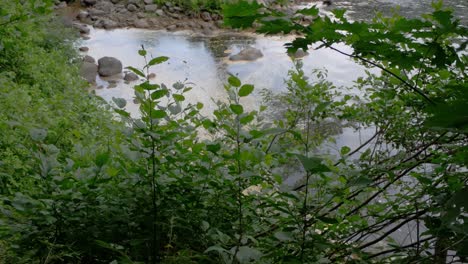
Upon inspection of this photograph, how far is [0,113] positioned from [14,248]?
7.68ft

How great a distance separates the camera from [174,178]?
51.7 inches

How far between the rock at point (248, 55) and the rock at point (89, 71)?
289cm

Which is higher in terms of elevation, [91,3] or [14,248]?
[14,248]

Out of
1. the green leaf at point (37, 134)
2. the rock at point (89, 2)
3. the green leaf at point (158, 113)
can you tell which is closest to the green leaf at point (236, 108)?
the green leaf at point (158, 113)

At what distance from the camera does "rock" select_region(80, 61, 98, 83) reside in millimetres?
7573

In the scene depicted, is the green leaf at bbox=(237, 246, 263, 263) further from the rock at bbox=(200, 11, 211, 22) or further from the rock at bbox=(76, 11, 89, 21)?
the rock at bbox=(76, 11, 89, 21)

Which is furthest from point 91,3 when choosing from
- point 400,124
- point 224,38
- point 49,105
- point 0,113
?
point 400,124

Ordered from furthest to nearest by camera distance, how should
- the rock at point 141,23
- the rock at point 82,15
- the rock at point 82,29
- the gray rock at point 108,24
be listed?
the rock at point 82,15 < the rock at point 141,23 < the gray rock at point 108,24 < the rock at point 82,29

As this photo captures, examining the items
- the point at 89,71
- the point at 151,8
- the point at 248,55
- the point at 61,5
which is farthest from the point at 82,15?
the point at 248,55

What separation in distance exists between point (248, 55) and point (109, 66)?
2.95 meters

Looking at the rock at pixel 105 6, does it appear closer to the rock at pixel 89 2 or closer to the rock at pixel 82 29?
the rock at pixel 89 2

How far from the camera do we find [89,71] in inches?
307

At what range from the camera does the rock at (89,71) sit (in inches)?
298

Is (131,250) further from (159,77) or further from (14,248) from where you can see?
(159,77)
